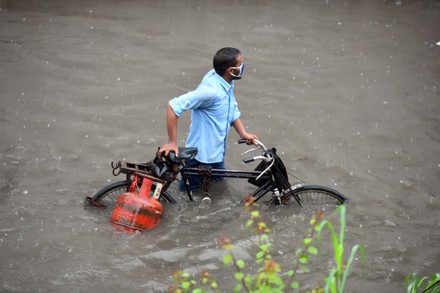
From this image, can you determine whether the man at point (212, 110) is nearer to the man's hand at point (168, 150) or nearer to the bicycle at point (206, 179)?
the man's hand at point (168, 150)

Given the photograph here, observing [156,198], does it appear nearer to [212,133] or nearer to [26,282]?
[212,133]

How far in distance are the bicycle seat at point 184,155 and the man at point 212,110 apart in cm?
7

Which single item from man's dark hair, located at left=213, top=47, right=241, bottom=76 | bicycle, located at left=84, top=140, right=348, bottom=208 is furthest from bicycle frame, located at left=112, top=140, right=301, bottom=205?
man's dark hair, located at left=213, top=47, right=241, bottom=76

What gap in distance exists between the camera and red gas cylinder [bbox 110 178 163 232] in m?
5.95

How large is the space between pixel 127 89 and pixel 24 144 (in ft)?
6.79

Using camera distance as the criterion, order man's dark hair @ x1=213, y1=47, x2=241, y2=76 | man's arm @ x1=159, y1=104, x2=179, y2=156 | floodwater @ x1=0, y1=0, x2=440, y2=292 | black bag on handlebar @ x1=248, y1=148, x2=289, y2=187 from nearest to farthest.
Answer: man's arm @ x1=159, y1=104, x2=179, y2=156
floodwater @ x1=0, y1=0, x2=440, y2=292
man's dark hair @ x1=213, y1=47, x2=241, y2=76
black bag on handlebar @ x1=248, y1=148, x2=289, y2=187

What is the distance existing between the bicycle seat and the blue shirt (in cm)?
33

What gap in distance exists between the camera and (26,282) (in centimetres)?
543

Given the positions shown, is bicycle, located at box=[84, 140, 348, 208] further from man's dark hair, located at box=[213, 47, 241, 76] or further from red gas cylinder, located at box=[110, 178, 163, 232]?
man's dark hair, located at box=[213, 47, 241, 76]

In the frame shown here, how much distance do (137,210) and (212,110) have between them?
1.26 m

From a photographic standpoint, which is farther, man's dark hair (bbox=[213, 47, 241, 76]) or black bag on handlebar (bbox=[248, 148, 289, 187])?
black bag on handlebar (bbox=[248, 148, 289, 187])

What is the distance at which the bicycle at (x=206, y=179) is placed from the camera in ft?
19.9

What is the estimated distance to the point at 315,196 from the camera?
22.5 feet

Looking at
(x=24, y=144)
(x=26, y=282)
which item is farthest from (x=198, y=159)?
(x=24, y=144)
